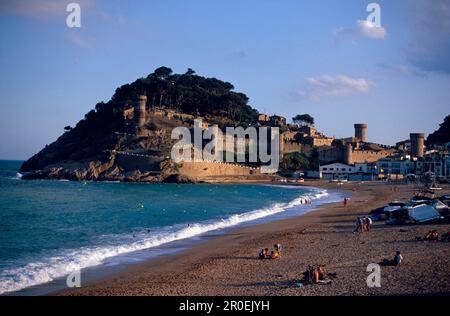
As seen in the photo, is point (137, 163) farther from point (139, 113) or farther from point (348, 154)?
point (348, 154)

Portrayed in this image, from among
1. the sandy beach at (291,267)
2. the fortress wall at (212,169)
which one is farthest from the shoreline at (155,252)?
the fortress wall at (212,169)

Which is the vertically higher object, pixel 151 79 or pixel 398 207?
pixel 151 79

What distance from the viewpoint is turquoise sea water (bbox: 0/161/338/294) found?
13.6 metres

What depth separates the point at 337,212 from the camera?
2775cm

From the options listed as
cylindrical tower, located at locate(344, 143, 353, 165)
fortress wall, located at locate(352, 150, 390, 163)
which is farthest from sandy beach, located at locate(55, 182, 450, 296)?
fortress wall, located at locate(352, 150, 390, 163)

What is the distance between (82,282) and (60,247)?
4.97 metres

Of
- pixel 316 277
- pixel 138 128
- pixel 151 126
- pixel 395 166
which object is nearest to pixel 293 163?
pixel 395 166

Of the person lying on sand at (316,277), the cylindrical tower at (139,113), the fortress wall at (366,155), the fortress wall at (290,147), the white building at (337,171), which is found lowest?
the person lying on sand at (316,277)

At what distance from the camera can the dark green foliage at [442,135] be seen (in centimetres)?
8738

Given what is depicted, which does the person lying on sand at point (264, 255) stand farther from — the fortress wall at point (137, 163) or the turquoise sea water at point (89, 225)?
the fortress wall at point (137, 163)

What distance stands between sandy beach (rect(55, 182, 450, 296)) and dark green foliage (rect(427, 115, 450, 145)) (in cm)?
7462

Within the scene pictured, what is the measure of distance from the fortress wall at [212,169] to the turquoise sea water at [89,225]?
23.2 meters

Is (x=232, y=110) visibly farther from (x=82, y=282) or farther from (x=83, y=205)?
(x=82, y=282)
